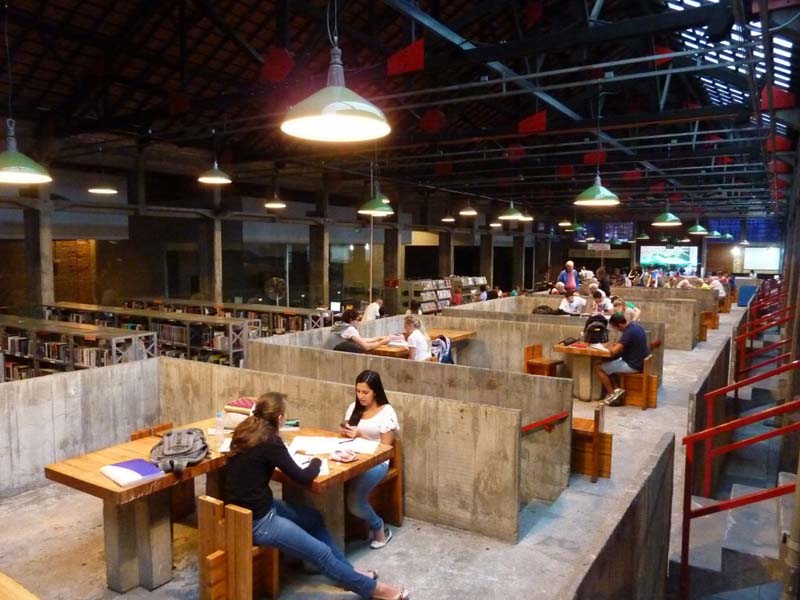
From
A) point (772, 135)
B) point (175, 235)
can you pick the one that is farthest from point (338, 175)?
point (772, 135)

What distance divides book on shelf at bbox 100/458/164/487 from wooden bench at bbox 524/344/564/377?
20.5 feet

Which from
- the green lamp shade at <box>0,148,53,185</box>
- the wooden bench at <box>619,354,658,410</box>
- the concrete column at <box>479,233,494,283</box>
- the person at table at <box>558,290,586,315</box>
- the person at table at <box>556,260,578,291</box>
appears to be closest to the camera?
the green lamp shade at <box>0,148,53,185</box>

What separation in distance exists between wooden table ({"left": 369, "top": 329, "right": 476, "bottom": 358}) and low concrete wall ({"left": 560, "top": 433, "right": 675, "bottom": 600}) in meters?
4.67

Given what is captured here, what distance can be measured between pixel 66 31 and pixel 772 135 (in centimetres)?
1167

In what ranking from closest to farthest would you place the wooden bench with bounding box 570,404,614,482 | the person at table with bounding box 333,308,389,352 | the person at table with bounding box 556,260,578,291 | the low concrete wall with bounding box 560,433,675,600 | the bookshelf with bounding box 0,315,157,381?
1. the low concrete wall with bounding box 560,433,675,600
2. the wooden bench with bounding box 570,404,614,482
3. the person at table with bounding box 333,308,389,352
4. the bookshelf with bounding box 0,315,157,381
5. the person at table with bounding box 556,260,578,291

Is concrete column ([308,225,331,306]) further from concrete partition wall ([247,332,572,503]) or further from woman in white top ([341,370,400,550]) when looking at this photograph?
woman in white top ([341,370,400,550])

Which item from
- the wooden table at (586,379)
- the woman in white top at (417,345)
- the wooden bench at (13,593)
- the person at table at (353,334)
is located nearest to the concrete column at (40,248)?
the person at table at (353,334)

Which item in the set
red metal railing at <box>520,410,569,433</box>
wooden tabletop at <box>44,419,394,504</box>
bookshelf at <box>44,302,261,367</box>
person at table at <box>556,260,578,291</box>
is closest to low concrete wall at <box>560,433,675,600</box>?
red metal railing at <box>520,410,569,433</box>

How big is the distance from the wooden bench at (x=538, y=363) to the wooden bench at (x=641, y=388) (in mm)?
1058

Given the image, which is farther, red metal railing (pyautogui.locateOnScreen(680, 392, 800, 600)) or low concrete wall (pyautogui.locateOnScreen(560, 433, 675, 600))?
red metal railing (pyautogui.locateOnScreen(680, 392, 800, 600))

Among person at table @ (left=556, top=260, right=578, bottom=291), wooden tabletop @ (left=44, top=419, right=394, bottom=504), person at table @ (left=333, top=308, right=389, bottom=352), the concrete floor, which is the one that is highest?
person at table @ (left=556, top=260, right=578, bottom=291)

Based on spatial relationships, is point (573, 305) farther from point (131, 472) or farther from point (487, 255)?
point (487, 255)

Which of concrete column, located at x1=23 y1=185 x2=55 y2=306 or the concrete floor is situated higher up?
concrete column, located at x1=23 y1=185 x2=55 y2=306

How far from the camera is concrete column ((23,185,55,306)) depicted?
12055 millimetres
